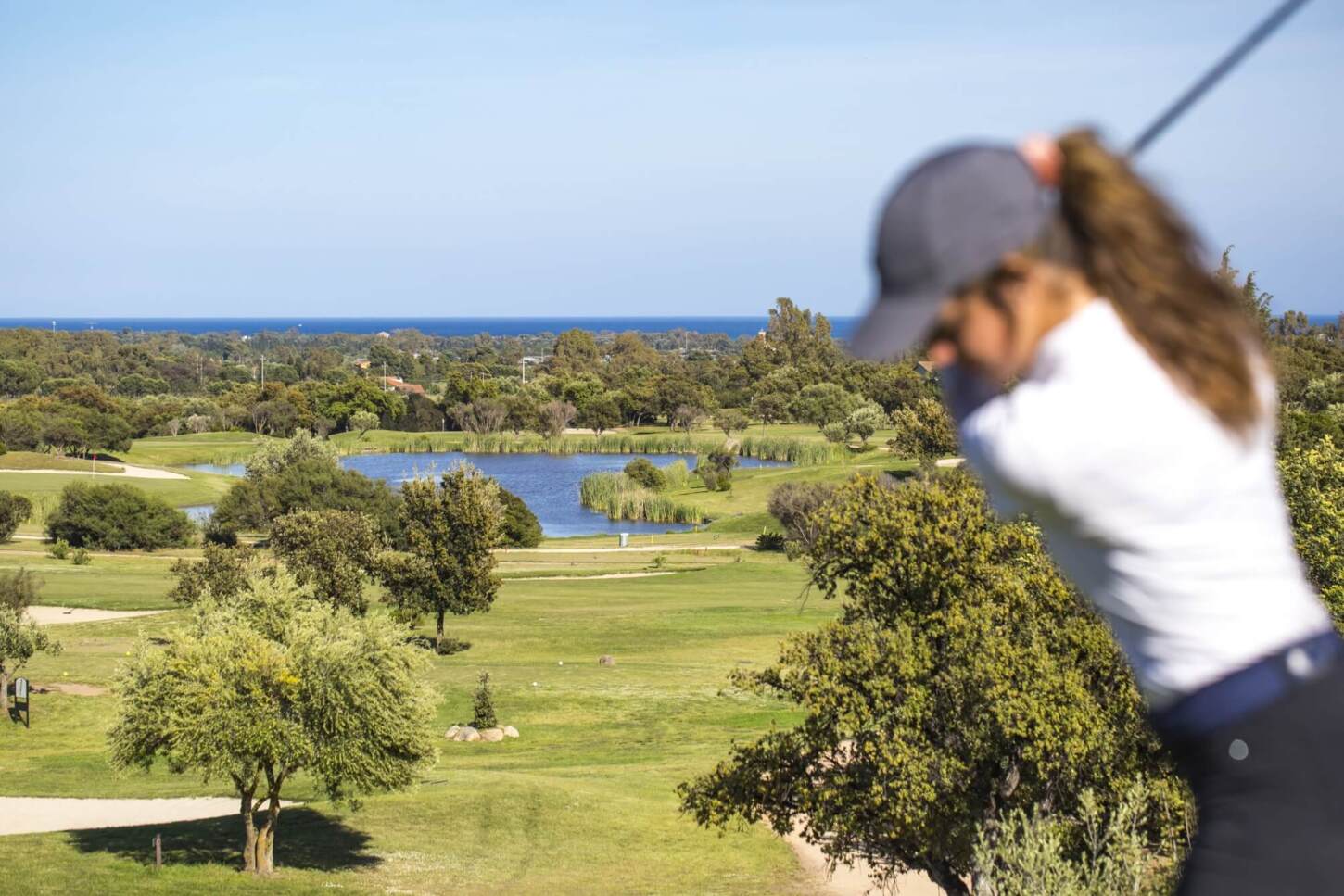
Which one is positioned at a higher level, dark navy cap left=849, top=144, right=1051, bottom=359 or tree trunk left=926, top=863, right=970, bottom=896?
dark navy cap left=849, top=144, right=1051, bottom=359

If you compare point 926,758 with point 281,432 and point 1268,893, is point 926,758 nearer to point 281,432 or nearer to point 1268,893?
point 1268,893

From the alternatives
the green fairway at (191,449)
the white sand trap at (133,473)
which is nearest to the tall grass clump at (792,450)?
the green fairway at (191,449)

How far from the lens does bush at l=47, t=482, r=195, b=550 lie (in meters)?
73.5

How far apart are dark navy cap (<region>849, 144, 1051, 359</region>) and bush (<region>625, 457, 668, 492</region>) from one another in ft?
322

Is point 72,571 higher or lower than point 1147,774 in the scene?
lower

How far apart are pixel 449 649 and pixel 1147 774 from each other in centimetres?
3281

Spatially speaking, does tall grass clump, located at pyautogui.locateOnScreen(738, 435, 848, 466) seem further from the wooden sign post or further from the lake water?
the wooden sign post

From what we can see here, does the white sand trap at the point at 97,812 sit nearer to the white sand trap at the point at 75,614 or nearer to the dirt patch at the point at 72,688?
the dirt patch at the point at 72,688

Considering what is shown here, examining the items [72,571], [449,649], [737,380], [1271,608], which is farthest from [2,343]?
[1271,608]

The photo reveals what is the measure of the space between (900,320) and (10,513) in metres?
81.0

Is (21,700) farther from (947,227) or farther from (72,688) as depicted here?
(947,227)

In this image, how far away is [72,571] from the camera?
62.8 m

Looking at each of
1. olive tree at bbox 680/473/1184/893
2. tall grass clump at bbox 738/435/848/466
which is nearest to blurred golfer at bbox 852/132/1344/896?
olive tree at bbox 680/473/1184/893

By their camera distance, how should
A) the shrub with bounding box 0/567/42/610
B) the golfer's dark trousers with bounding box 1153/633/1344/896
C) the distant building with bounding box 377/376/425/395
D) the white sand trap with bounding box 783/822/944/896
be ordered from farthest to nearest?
the distant building with bounding box 377/376/425/395 < the shrub with bounding box 0/567/42/610 < the white sand trap with bounding box 783/822/944/896 < the golfer's dark trousers with bounding box 1153/633/1344/896
